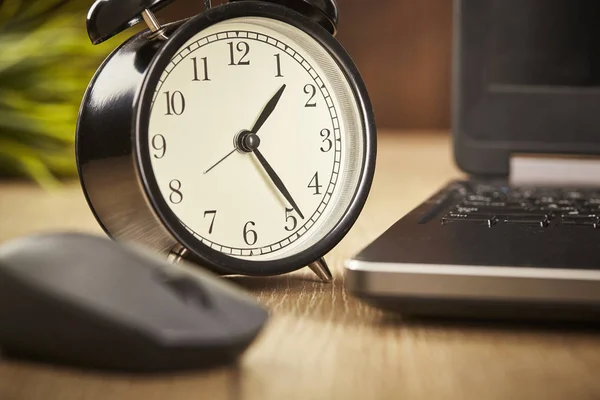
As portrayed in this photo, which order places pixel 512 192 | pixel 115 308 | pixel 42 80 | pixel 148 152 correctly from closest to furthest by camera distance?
pixel 115 308 → pixel 148 152 → pixel 512 192 → pixel 42 80

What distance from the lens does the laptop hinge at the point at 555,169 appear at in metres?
1.22

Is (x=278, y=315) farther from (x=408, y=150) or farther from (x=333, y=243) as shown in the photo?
(x=408, y=150)

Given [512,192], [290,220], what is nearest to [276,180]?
[290,220]

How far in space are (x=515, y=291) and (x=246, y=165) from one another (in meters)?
0.25

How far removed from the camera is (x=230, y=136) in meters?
Answer: 0.67

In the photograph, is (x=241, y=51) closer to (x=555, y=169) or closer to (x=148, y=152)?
(x=148, y=152)

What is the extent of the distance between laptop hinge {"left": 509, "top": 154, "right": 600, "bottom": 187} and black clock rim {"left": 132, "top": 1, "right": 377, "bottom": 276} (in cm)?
57

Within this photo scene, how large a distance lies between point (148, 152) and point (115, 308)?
0.72 ft

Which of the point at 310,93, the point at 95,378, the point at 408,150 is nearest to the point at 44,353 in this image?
the point at 95,378

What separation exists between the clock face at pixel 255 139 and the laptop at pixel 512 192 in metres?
0.08

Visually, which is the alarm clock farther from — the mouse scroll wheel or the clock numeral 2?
the mouse scroll wheel

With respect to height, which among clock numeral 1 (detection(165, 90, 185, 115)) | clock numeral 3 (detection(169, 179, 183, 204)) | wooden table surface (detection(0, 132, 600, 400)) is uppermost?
clock numeral 1 (detection(165, 90, 185, 115))

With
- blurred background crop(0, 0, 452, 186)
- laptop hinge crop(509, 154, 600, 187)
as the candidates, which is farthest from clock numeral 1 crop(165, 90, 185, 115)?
blurred background crop(0, 0, 452, 186)

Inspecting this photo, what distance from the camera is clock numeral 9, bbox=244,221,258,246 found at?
668 mm
